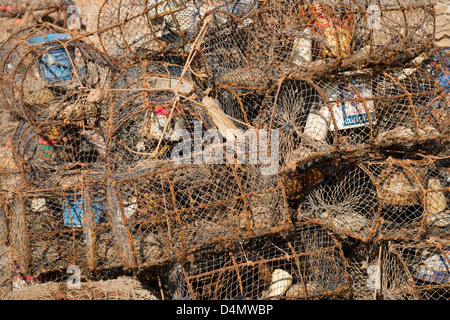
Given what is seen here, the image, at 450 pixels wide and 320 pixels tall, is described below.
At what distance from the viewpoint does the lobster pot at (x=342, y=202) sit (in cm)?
256

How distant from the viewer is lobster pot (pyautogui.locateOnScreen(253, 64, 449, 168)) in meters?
2.45

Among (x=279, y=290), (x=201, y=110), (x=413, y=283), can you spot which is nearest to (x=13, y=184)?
(x=201, y=110)

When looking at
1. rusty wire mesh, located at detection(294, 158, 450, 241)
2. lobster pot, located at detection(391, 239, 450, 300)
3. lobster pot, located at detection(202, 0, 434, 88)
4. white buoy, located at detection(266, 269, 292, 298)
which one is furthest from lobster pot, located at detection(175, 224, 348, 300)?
lobster pot, located at detection(202, 0, 434, 88)

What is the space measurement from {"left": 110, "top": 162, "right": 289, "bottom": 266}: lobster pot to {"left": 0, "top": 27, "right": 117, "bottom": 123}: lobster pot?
0.76 m

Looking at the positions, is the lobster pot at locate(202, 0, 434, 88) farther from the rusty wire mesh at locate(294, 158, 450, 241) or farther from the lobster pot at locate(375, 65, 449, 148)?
the rusty wire mesh at locate(294, 158, 450, 241)

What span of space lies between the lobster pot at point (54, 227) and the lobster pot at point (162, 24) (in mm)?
1075

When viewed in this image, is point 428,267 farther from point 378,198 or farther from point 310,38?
point 310,38

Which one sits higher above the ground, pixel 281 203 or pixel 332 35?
pixel 332 35

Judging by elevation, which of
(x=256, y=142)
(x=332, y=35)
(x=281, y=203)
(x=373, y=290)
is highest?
(x=332, y=35)

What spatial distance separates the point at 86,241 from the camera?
2.49 meters

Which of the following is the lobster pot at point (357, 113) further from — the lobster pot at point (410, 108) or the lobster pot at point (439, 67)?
the lobster pot at point (439, 67)

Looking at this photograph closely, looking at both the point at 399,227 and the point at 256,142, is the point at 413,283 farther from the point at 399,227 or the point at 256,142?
the point at 256,142

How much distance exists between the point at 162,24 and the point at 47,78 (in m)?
0.84

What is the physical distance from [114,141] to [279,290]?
1.29 meters
